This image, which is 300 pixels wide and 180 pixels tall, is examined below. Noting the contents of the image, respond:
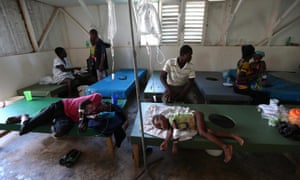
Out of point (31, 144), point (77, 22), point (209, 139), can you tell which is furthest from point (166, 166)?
point (77, 22)

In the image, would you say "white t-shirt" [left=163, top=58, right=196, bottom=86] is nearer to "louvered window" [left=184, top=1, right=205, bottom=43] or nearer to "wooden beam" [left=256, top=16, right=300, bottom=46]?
"louvered window" [left=184, top=1, right=205, bottom=43]

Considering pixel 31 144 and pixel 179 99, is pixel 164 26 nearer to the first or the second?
pixel 179 99

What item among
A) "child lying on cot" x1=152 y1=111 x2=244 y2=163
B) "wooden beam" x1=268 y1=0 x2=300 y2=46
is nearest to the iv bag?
"child lying on cot" x1=152 y1=111 x2=244 y2=163

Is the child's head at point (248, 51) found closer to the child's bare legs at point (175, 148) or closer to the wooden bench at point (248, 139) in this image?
the wooden bench at point (248, 139)

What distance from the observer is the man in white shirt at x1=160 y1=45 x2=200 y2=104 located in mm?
2127

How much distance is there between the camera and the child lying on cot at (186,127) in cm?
127

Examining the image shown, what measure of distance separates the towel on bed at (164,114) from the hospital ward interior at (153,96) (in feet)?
0.04

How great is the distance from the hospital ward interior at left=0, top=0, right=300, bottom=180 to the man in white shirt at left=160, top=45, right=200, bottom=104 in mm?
16

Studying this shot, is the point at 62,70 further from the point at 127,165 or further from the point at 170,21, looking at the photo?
the point at 170,21

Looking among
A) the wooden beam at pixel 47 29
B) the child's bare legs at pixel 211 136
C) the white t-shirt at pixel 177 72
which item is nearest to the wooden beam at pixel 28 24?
the wooden beam at pixel 47 29

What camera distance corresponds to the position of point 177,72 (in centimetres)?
223

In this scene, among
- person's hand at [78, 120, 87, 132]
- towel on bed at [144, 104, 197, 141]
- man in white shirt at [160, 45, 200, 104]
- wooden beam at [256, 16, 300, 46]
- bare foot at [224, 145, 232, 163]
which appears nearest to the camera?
bare foot at [224, 145, 232, 163]

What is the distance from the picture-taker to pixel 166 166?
1.52 m

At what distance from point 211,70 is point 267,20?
5.24 ft
